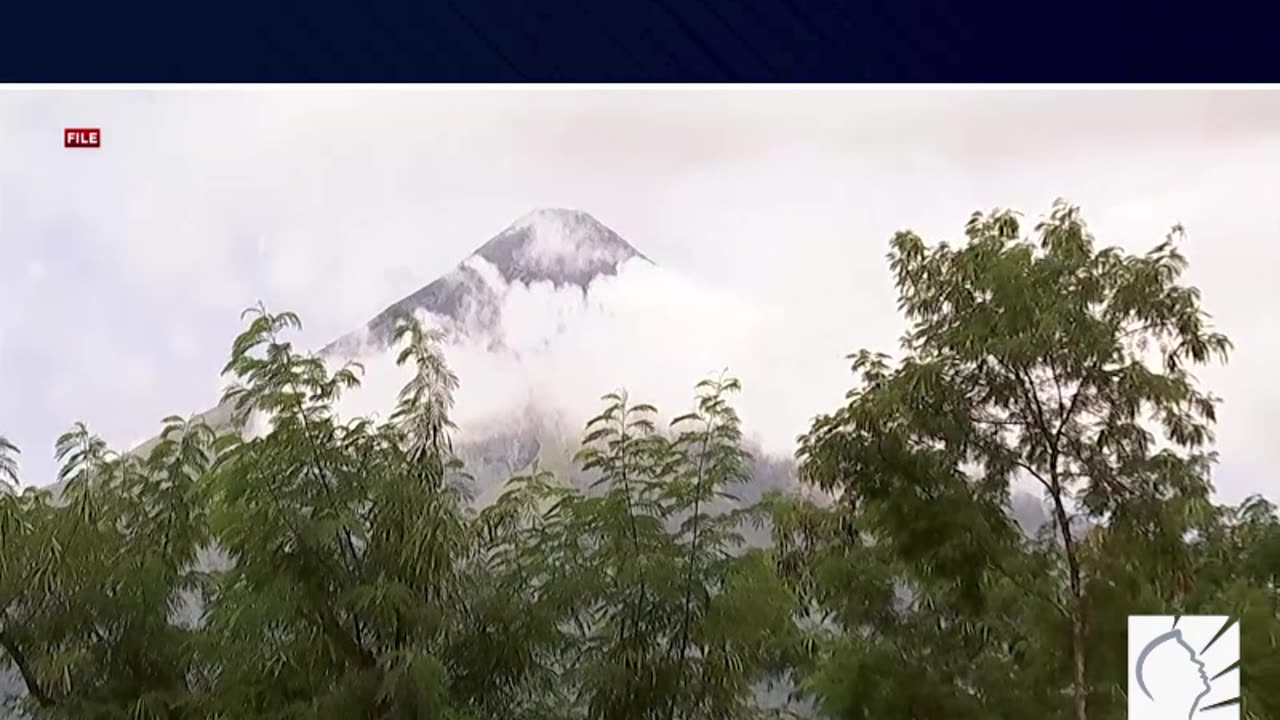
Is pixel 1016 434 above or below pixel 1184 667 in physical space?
above

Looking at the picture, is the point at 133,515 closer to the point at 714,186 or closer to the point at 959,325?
the point at 714,186

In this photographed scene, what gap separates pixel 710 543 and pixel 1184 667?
4.36 ft

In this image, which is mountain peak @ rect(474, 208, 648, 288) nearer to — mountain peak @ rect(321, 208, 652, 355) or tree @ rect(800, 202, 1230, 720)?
mountain peak @ rect(321, 208, 652, 355)

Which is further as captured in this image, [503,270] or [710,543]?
[503,270]

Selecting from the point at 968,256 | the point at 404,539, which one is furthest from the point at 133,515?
the point at 968,256

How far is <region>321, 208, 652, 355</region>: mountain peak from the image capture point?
348 centimetres

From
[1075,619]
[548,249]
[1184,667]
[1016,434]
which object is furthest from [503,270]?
[1184,667]

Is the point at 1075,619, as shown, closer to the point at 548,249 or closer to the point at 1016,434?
the point at 1016,434

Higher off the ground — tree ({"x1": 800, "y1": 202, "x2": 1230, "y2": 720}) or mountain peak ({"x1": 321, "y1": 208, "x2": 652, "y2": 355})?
mountain peak ({"x1": 321, "y1": 208, "x2": 652, "y2": 355})

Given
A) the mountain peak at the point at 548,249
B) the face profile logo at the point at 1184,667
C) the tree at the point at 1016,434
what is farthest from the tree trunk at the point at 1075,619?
the mountain peak at the point at 548,249

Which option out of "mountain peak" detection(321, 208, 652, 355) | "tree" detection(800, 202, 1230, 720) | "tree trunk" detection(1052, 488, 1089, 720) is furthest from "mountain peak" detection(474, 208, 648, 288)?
"tree trunk" detection(1052, 488, 1089, 720)

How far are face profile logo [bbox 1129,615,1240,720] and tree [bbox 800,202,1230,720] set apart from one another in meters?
0.14

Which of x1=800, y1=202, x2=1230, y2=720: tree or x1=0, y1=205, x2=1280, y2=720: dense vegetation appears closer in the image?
x1=0, y1=205, x2=1280, y2=720: dense vegetation

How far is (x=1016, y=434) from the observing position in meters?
3.47
